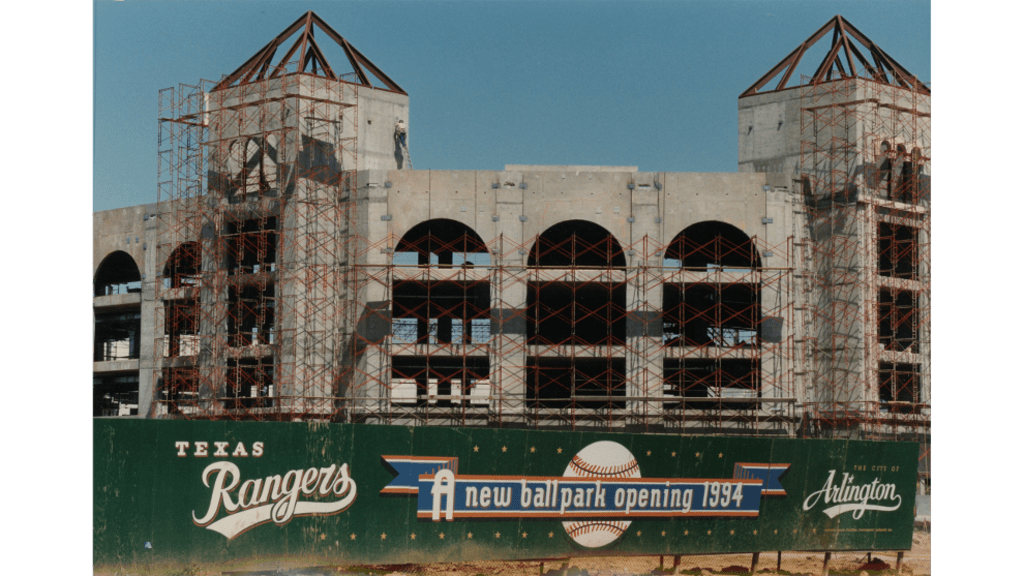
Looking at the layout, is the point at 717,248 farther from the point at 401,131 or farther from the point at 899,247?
the point at 401,131

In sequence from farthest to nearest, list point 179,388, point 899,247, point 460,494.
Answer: point 179,388 < point 899,247 < point 460,494

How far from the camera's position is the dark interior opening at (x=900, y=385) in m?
40.5

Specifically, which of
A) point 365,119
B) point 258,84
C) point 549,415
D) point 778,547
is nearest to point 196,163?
point 258,84

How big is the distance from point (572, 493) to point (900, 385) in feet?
62.8

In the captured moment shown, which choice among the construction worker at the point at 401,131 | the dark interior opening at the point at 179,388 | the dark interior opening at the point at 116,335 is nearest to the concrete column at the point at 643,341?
the construction worker at the point at 401,131

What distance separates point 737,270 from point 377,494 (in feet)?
57.7

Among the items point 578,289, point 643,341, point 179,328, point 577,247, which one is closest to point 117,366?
point 179,328

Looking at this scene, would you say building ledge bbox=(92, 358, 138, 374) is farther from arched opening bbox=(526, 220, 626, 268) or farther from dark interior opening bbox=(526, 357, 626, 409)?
arched opening bbox=(526, 220, 626, 268)

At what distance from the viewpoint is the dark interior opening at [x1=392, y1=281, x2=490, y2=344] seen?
42156 millimetres

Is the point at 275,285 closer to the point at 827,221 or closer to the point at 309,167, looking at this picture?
the point at 309,167

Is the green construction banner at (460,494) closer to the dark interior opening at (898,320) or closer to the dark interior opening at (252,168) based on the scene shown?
the dark interior opening at (898,320)

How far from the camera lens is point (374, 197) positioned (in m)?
39.5

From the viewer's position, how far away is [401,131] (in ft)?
144

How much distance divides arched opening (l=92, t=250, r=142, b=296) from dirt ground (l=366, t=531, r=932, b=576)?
27.7 m
